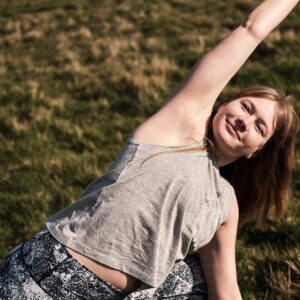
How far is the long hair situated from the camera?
2.71 meters

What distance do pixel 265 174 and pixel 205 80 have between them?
94cm

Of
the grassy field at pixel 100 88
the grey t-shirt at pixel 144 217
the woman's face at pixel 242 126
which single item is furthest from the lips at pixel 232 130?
the grassy field at pixel 100 88

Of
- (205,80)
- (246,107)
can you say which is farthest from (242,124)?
(205,80)

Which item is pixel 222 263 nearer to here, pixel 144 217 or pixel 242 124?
pixel 144 217

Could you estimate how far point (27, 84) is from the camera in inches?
264

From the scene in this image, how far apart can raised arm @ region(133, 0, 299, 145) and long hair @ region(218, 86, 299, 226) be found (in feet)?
1.93

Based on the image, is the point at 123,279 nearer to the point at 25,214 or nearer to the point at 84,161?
the point at 25,214

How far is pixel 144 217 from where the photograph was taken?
2.05 metres

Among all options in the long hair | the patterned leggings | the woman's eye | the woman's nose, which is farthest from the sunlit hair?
the patterned leggings

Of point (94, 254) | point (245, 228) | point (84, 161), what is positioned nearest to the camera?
point (94, 254)

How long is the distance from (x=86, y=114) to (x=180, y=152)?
374 centimetres

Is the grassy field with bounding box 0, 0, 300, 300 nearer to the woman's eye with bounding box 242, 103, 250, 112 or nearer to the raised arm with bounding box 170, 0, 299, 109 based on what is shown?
the woman's eye with bounding box 242, 103, 250, 112

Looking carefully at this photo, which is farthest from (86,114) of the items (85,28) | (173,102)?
(85,28)

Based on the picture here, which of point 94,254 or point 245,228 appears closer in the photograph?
point 94,254
